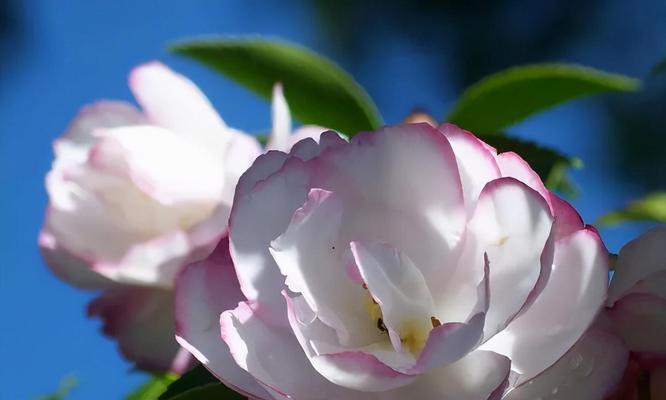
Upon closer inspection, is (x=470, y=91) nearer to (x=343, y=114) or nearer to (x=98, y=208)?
(x=343, y=114)

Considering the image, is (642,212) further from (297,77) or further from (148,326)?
(148,326)

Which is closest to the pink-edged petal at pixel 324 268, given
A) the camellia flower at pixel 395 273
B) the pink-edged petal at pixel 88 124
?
the camellia flower at pixel 395 273

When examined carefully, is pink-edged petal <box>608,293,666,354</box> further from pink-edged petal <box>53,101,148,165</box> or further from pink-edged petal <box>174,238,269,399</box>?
pink-edged petal <box>53,101,148,165</box>

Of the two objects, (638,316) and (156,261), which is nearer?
(638,316)

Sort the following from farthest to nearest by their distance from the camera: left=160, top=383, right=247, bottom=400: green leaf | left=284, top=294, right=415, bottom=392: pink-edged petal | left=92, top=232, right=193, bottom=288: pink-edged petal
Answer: left=92, top=232, right=193, bottom=288: pink-edged petal → left=160, top=383, right=247, bottom=400: green leaf → left=284, top=294, right=415, bottom=392: pink-edged petal

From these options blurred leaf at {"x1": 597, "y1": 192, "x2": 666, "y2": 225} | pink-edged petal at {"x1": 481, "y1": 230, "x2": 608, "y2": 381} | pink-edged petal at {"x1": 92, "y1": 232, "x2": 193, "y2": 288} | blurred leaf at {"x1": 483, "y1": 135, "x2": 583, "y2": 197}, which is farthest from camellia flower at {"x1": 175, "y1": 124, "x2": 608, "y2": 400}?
blurred leaf at {"x1": 597, "y1": 192, "x2": 666, "y2": 225}

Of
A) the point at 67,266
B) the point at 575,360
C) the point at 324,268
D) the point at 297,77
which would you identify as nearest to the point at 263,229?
the point at 324,268
